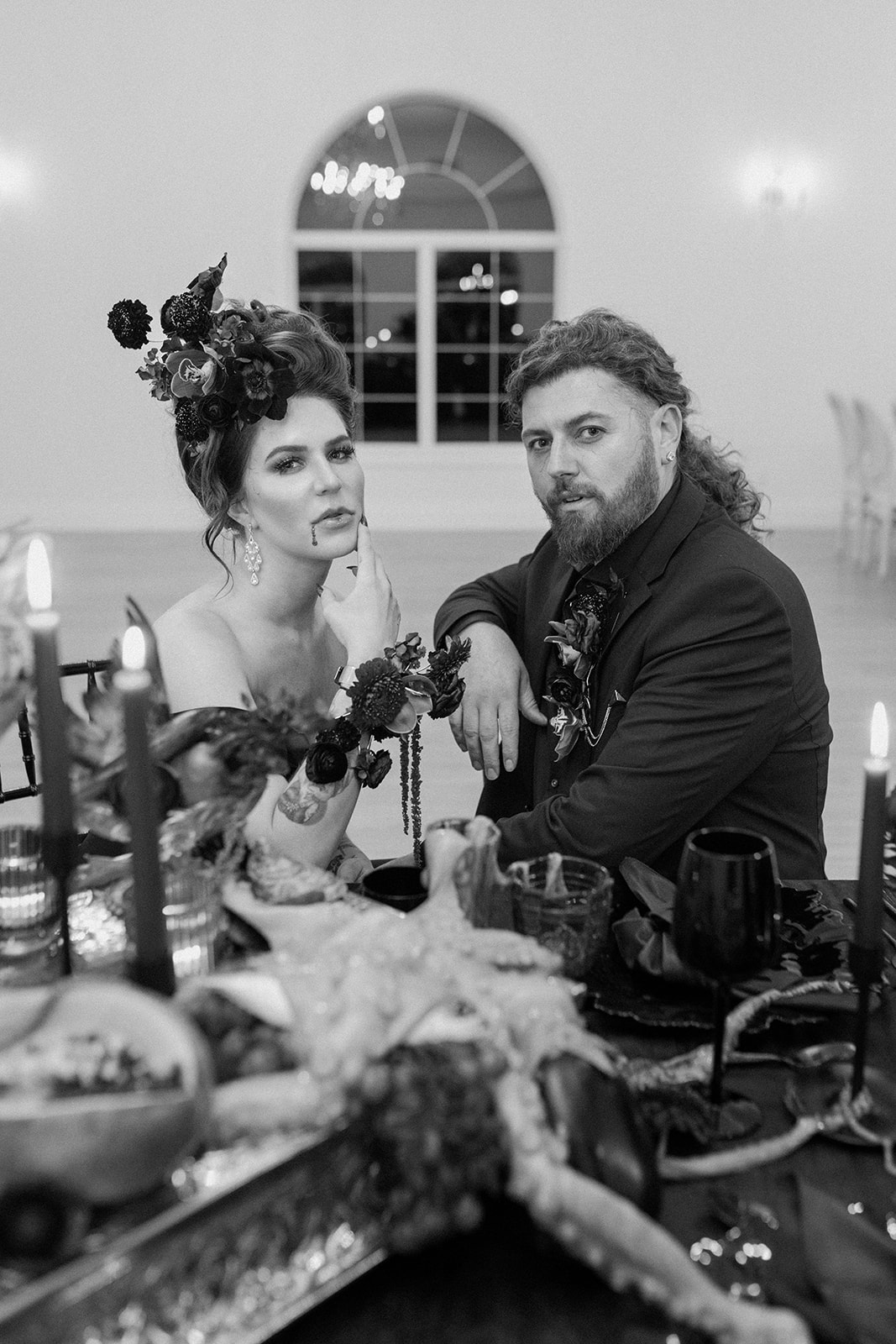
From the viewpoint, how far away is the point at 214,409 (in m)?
2.05

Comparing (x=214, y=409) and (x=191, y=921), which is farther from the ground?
(x=214, y=409)

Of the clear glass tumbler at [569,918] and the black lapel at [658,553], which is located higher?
the black lapel at [658,553]

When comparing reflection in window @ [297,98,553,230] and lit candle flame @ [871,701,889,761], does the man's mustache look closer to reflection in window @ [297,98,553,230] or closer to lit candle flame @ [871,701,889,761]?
lit candle flame @ [871,701,889,761]

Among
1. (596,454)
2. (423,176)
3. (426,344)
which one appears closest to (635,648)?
(596,454)

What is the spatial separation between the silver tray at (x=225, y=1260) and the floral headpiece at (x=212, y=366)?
1.47 m

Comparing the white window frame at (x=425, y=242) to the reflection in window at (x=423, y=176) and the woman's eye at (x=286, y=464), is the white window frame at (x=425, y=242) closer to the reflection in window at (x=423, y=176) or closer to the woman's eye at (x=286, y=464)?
the reflection in window at (x=423, y=176)

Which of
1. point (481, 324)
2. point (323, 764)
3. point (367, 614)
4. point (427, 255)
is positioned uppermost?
point (427, 255)

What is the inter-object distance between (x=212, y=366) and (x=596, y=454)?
0.66 meters

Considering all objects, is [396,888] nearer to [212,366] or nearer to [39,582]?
[39,582]

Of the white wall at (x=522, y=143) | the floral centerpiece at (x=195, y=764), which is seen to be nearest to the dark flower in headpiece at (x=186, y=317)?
the floral centerpiece at (x=195, y=764)

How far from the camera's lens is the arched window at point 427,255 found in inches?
381

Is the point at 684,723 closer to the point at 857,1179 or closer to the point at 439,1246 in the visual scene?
the point at 857,1179

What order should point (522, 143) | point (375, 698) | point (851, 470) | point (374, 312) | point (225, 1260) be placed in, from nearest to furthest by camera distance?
point (225, 1260), point (375, 698), point (851, 470), point (522, 143), point (374, 312)

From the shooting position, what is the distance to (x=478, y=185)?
32.1 feet
